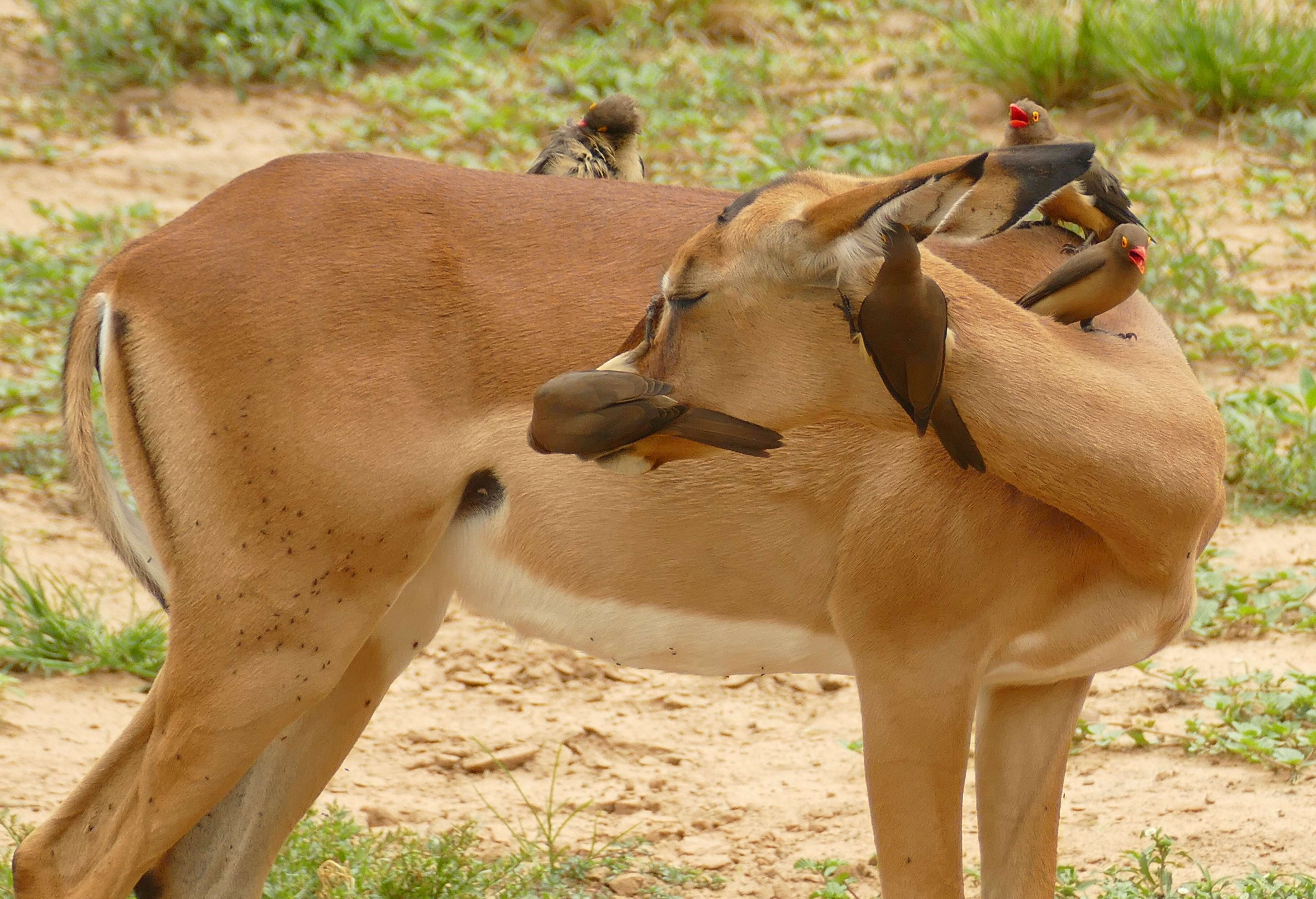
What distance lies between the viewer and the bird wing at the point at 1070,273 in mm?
3100

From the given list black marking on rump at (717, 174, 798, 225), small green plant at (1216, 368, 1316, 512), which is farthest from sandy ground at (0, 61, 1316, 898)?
black marking on rump at (717, 174, 798, 225)

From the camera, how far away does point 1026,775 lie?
3.58 meters

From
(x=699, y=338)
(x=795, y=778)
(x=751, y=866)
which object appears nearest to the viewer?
(x=699, y=338)

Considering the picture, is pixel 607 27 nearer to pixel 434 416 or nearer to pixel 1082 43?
pixel 1082 43

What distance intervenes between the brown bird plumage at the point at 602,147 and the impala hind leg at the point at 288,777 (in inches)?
73.4

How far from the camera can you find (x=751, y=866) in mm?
4336

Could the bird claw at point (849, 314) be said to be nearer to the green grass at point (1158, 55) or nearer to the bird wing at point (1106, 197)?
the bird wing at point (1106, 197)

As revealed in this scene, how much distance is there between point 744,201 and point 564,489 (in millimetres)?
824

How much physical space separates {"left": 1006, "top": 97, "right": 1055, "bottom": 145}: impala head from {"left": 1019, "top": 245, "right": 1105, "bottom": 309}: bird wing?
0.39 metres

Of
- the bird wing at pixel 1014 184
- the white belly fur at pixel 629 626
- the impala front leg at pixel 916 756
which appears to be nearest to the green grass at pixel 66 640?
the white belly fur at pixel 629 626

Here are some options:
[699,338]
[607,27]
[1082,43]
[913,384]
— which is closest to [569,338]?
[699,338]

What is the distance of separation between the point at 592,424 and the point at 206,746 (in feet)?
3.91

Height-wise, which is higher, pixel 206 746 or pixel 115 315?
pixel 115 315

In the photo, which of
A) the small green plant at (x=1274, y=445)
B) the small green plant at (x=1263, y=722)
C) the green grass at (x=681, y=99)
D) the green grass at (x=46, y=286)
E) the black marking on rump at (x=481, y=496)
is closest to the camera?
the black marking on rump at (x=481, y=496)
